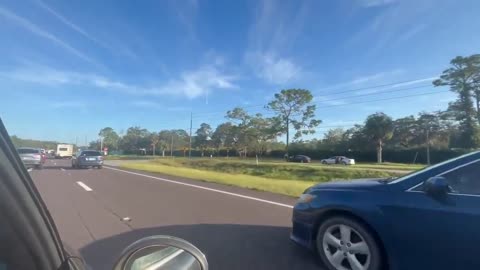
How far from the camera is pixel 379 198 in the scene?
3.77m

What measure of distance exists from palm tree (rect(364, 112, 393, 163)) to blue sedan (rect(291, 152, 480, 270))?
68390 mm

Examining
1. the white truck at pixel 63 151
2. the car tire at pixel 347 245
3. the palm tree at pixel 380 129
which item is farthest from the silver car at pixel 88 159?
the palm tree at pixel 380 129

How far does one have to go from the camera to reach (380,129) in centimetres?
6894

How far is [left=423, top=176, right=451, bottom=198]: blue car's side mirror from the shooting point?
331cm

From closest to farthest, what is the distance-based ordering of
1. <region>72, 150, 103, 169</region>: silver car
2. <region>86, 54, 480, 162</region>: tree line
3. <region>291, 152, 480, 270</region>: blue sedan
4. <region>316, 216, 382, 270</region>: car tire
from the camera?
<region>291, 152, 480, 270</region>: blue sedan, <region>316, 216, 382, 270</region>: car tire, <region>72, 150, 103, 169</region>: silver car, <region>86, 54, 480, 162</region>: tree line

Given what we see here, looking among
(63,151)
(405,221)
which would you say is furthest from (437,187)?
(63,151)

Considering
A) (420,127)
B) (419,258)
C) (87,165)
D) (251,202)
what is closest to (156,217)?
(251,202)

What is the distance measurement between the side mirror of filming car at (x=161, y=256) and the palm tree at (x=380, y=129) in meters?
71.4

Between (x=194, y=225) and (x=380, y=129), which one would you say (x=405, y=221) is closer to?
(x=194, y=225)

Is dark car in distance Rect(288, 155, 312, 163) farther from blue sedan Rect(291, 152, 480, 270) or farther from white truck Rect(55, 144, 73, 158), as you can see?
blue sedan Rect(291, 152, 480, 270)

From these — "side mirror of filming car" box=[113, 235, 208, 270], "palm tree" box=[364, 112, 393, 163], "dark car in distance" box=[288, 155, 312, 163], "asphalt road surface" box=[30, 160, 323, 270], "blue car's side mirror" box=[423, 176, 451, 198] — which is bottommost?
"asphalt road surface" box=[30, 160, 323, 270]

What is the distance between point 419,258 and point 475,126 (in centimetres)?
6390

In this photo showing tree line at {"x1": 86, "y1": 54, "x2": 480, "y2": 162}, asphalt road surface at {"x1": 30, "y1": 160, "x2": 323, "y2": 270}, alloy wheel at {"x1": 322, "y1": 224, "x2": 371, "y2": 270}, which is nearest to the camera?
alloy wheel at {"x1": 322, "y1": 224, "x2": 371, "y2": 270}

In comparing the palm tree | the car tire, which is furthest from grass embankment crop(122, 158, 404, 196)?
the palm tree
